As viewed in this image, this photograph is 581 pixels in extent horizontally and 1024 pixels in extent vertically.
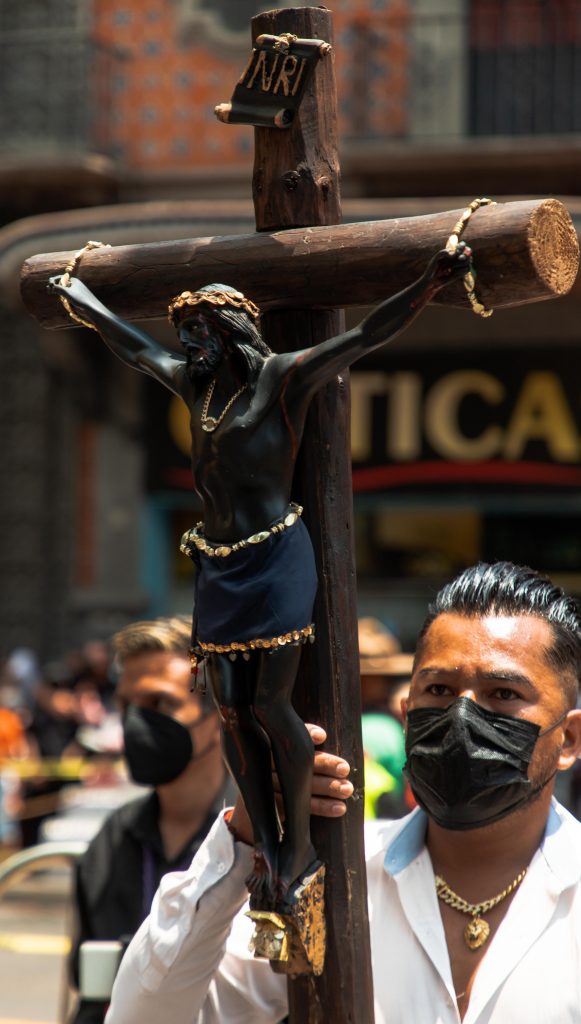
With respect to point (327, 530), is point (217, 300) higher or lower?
higher

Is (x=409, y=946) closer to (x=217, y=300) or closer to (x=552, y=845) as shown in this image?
(x=552, y=845)

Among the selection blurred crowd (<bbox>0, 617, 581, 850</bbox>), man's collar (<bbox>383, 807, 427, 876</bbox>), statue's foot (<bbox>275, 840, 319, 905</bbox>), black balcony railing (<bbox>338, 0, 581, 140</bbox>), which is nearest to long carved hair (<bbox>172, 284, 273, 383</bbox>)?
statue's foot (<bbox>275, 840, 319, 905</bbox>)

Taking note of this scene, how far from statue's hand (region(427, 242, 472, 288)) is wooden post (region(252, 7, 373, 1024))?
0.28 meters

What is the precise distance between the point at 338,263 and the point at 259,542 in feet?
1.53

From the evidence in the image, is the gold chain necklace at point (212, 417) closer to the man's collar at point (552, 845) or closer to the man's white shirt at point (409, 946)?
the man's white shirt at point (409, 946)

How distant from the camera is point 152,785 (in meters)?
3.94

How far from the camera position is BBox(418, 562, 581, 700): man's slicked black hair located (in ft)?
8.18

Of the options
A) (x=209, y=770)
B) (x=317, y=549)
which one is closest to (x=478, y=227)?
(x=317, y=549)

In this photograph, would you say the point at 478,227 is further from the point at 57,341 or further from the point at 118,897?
the point at 57,341

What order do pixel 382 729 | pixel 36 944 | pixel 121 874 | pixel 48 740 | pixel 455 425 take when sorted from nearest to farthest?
pixel 121 874, pixel 382 729, pixel 36 944, pixel 48 740, pixel 455 425

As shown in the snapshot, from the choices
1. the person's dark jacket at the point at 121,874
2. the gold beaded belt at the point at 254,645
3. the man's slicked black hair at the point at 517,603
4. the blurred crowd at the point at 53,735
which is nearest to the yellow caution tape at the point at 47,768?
the blurred crowd at the point at 53,735

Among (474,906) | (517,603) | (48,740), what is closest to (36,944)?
(48,740)

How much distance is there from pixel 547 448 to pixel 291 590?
33.3 feet

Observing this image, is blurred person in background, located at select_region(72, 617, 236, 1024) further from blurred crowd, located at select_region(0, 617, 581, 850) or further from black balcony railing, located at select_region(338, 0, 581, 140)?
black balcony railing, located at select_region(338, 0, 581, 140)
